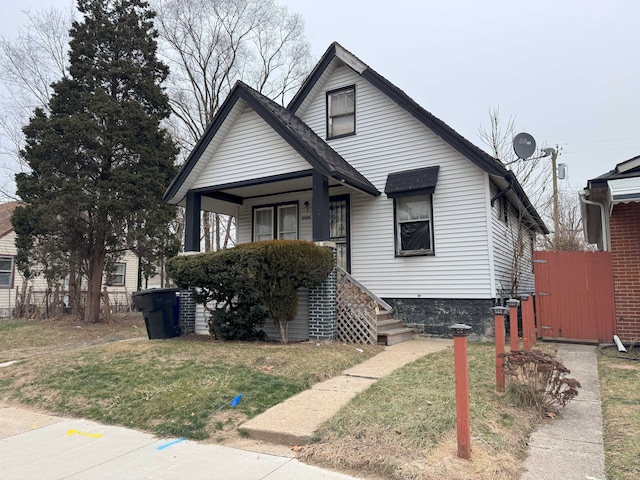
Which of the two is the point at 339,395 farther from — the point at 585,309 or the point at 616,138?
the point at 616,138

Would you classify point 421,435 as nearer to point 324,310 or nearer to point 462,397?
point 462,397

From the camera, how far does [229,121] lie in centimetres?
1064

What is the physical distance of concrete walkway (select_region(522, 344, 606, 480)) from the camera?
3.31m

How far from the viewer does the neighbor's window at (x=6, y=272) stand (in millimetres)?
21995

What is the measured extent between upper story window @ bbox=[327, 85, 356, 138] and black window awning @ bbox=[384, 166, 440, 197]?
1.99 metres

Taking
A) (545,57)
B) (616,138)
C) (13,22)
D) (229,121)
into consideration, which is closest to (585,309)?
(229,121)

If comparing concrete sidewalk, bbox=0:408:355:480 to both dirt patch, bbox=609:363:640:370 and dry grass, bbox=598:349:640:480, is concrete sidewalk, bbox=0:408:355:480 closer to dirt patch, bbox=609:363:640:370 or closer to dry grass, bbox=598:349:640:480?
dry grass, bbox=598:349:640:480

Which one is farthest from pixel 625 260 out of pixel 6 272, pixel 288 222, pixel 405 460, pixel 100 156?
pixel 6 272

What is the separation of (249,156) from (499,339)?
7288 millimetres

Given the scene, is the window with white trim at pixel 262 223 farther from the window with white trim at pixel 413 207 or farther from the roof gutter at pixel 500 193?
the roof gutter at pixel 500 193

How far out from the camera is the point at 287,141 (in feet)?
31.7

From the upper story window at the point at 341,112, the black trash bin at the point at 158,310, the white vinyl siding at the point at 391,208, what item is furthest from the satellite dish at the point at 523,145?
the black trash bin at the point at 158,310

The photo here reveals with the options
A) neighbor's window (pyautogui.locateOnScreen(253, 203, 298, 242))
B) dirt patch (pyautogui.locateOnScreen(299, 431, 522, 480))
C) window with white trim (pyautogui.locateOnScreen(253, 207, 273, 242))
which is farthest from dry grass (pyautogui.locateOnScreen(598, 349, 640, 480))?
window with white trim (pyautogui.locateOnScreen(253, 207, 273, 242))

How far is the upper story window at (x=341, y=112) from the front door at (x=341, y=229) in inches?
73.5
